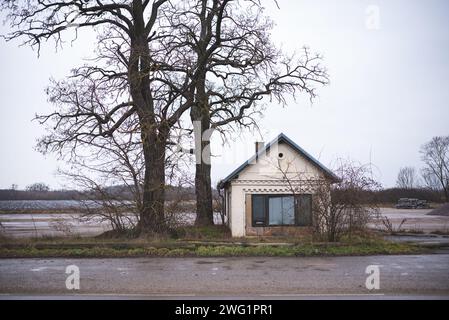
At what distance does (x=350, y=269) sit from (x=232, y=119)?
1553cm

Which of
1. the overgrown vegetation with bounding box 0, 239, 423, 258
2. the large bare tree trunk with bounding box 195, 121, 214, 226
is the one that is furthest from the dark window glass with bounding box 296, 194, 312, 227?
the large bare tree trunk with bounding box 195, 121, 214, 226

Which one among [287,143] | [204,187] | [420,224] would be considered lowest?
[420,224]

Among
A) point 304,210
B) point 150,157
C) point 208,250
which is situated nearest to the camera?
point 208,250

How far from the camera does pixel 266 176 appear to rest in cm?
2255

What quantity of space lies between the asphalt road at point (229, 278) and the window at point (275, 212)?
717cm

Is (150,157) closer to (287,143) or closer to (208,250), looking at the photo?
(208,250)

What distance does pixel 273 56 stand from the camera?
2400cm

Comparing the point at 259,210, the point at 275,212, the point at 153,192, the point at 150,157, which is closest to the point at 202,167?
the point at 259,210

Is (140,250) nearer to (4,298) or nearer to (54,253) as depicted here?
(54,253)

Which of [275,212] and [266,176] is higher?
[266,176]

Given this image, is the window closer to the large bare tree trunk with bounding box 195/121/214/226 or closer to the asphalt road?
the large bare tree trunk with bounding box 195/121/214/226

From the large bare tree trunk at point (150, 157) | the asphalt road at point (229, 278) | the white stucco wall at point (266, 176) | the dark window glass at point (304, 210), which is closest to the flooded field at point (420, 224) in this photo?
the dark window glass at point (304, 210)

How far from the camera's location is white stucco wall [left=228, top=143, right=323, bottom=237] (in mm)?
22375

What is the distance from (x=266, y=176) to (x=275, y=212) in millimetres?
1935
